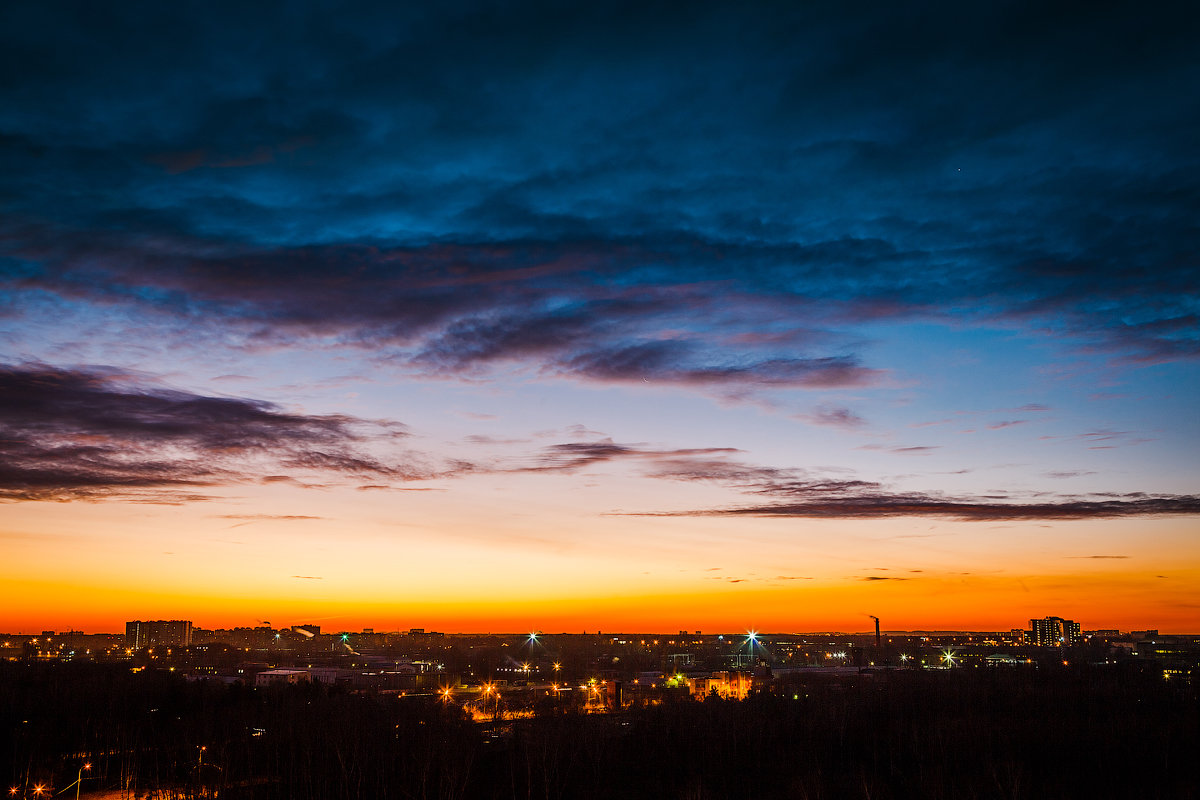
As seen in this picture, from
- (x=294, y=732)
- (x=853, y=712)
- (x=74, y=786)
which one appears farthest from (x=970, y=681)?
(x=74, y=786)

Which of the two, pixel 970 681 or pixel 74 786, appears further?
pixel 970 681

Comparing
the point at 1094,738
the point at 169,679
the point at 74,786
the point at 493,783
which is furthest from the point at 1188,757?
the point at 169,679

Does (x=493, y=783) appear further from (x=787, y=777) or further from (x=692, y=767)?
(x=787, y=777)

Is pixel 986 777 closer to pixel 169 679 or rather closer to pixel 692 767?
pixel 692 767

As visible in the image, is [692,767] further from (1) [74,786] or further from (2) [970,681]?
(2) [970,681]

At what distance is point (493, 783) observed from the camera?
57.8 m

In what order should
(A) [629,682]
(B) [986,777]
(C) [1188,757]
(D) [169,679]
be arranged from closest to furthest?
(B) [986,777], (C) [1188,757], (D) [169,679], (A) [629,682]

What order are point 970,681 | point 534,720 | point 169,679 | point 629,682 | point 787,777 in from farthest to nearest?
1. point 629,682
2. point 970,681
3. point 169,679
4. point 534,720
5. point 787,777

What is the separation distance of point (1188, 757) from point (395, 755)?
50.3m

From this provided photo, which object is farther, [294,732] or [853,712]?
[853,712]

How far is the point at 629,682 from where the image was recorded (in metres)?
124

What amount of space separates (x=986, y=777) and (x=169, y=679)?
241ft

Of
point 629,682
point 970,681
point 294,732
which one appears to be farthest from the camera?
point 629,682

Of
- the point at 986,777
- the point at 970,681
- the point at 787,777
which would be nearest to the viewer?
the point at 986,777
